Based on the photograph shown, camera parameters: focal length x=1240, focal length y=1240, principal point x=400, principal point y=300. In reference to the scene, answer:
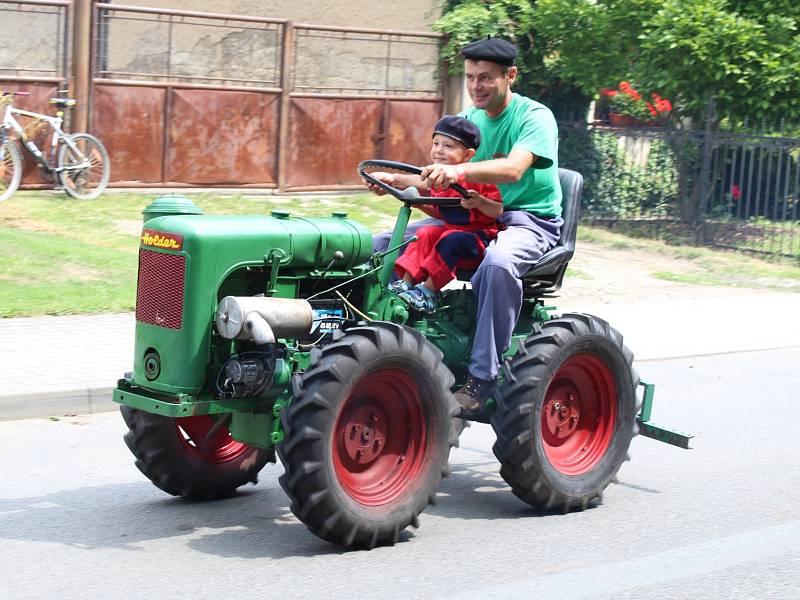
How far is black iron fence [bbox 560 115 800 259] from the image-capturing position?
16969mm

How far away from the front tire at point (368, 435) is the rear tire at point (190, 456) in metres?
0.65

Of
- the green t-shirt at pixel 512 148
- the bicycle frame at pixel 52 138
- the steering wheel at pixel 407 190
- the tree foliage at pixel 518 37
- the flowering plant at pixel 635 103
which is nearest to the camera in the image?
the steering wheel at pixel 407 190

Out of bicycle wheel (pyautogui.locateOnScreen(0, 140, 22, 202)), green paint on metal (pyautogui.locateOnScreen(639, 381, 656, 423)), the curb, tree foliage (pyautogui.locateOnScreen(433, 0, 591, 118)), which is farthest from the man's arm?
tree foliage (pyautogui.locateOnScreen(433, 0, 591, 118))

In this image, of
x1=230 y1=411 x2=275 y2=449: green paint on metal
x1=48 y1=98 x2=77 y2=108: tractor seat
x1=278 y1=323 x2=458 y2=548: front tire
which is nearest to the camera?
x1=278 y1=323 x2=458 y2=548: front tire

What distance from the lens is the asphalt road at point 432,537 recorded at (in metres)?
4.81

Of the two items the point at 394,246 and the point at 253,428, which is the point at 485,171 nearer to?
the point at 394,246

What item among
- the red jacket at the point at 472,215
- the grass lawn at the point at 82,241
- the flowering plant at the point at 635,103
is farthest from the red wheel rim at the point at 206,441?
the flowering plant at the point at 635,103

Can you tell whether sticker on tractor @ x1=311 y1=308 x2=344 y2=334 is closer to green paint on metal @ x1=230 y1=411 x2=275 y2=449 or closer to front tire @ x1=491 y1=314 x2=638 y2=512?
green paint on metal @ x1=230 y1=411 x2=275 y2=449

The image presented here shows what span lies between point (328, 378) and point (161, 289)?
829mm

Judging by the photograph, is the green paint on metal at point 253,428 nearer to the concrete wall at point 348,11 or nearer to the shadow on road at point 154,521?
the shadow on road at point 154,521

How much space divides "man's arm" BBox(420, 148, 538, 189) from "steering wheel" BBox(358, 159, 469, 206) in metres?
0.09

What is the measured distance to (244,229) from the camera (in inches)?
206

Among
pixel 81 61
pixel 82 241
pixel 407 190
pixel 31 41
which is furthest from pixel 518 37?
pixel 407 190

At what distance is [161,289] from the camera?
522 centimetres
